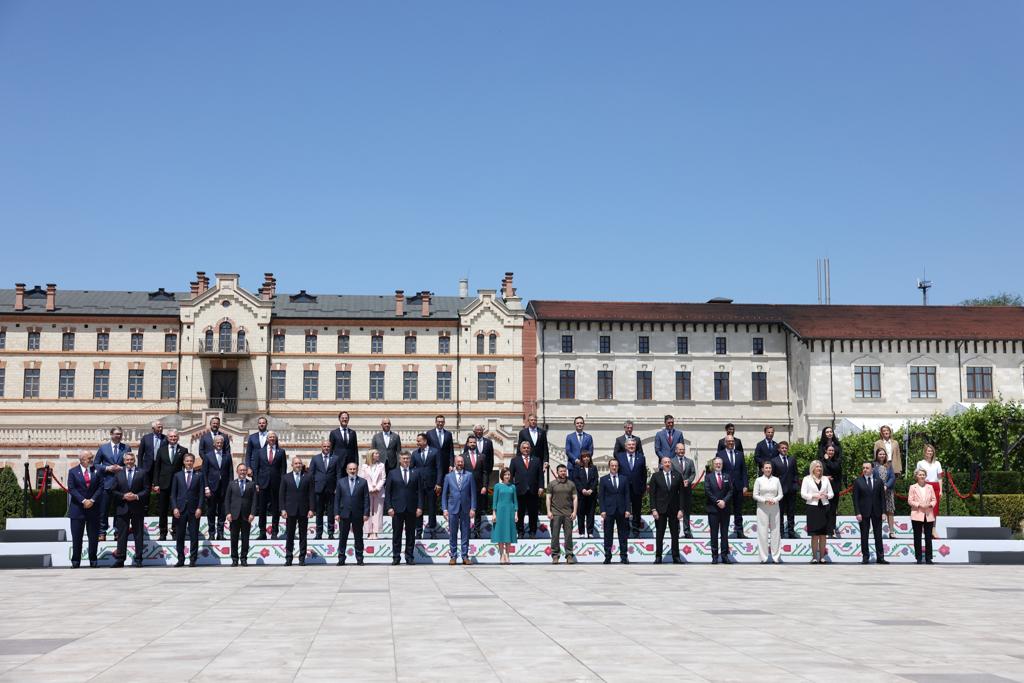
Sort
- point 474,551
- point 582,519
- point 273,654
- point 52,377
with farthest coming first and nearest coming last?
1. point 52,377
2. point 582,519
3. point 474,551
4. point 273,654

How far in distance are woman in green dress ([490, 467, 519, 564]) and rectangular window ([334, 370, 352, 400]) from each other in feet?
140

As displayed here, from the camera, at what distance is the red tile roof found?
190 feet

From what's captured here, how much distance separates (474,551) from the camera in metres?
19.0

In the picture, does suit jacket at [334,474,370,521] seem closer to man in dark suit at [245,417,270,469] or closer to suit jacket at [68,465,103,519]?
man in dark suit at [245,417,270,469]

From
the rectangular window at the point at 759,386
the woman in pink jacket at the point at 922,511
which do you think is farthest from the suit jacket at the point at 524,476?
the rectangular window at the point at 759,386

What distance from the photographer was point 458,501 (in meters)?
18.1

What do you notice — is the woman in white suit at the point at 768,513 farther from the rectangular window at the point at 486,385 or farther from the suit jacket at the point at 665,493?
the rectangular window at the point at 486,385

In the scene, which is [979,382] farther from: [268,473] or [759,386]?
[268,473]

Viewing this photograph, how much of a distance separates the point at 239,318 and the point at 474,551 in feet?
144

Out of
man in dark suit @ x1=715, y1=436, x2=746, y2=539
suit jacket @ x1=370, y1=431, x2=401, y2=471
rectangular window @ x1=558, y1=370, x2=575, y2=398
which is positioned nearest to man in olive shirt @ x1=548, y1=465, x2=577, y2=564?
man in dark suit @ x1=715, y1=436, x2=746, y2=539

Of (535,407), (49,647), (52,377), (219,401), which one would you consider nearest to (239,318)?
(219,401)

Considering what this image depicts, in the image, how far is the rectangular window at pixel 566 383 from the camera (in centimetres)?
5922

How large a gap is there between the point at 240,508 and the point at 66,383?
46007mm

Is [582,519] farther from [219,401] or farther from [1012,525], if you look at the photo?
[219,401]
